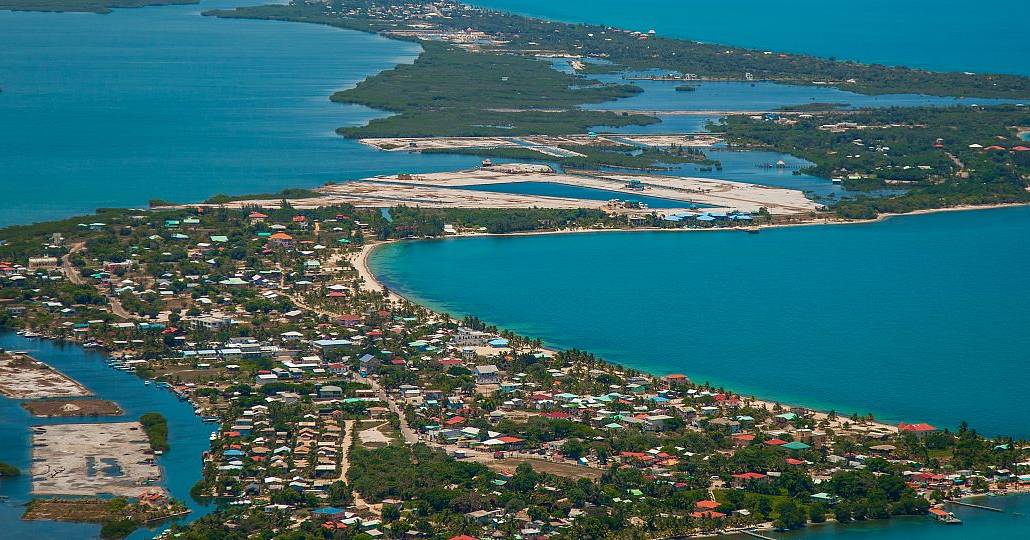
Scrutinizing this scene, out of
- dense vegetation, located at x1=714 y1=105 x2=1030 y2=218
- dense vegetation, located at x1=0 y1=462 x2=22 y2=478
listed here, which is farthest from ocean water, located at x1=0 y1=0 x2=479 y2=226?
dense vegetation, located at x1=0 y1=462 x2=22 y2=478

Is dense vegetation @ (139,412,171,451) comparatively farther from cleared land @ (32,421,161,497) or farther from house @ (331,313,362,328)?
house @ (331,313,362,328)

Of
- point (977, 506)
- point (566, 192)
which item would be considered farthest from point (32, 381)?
point (566, 192)

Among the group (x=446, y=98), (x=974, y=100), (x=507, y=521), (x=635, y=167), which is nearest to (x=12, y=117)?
(x=446, y=98)

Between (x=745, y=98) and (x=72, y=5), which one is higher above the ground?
(x=745, y=98)

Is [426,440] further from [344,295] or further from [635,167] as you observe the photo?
[635,167]

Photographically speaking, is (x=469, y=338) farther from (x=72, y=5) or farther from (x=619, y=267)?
(x=72, y=5)

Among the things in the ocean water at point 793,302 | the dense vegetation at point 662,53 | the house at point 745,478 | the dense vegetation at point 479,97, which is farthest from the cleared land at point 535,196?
the dense vegetation at point 662,53
